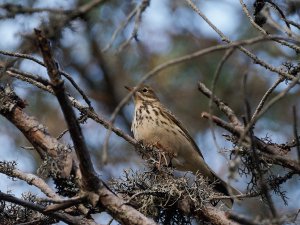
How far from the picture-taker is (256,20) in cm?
408

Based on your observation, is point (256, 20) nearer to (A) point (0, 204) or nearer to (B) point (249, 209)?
(A) point (0, 204)

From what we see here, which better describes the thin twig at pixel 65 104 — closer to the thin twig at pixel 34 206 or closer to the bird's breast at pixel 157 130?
the thin twig at pixel 34 206

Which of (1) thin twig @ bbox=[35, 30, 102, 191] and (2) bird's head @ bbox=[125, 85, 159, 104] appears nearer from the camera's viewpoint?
(1) thin twig @ bbox=[35, 30, 102, 191]

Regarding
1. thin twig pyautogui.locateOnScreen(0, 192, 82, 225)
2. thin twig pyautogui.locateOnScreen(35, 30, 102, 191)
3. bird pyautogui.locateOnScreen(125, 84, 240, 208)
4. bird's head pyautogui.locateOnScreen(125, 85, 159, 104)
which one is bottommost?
thin twig pyautogui.locateOnScreen(0, 192, 82, 225)

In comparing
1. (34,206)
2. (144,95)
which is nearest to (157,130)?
(144,95)

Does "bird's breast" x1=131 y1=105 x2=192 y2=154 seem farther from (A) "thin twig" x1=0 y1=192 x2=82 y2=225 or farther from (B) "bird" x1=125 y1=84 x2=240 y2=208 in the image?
(A) "thin twig" x1=0 y1=192 x2=82 y2=225

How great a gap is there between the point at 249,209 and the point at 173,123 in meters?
2.02

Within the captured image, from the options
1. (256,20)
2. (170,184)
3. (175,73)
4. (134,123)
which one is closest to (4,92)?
(170,184)

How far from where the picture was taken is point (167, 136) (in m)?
6.72

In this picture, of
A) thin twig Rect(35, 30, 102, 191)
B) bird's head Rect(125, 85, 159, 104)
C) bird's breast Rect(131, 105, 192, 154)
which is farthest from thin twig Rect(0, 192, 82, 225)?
bird's head Rect(125, 85, 159, 104)

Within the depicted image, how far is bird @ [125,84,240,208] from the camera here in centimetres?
650

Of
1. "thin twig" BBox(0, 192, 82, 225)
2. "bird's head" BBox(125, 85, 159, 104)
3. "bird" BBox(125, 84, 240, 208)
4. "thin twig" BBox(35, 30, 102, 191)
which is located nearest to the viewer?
"thin twig" BBox(35, 30, 102, 191)

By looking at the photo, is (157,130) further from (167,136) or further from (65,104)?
(65,104)

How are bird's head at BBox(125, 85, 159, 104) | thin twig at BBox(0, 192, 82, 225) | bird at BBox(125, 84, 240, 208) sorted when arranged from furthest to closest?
bird's head at BBox(125, 85, 159, 104) → bird at BBox(125, 84, 240, 208) → thin twig at BBox(0, 192, 82, 225)
